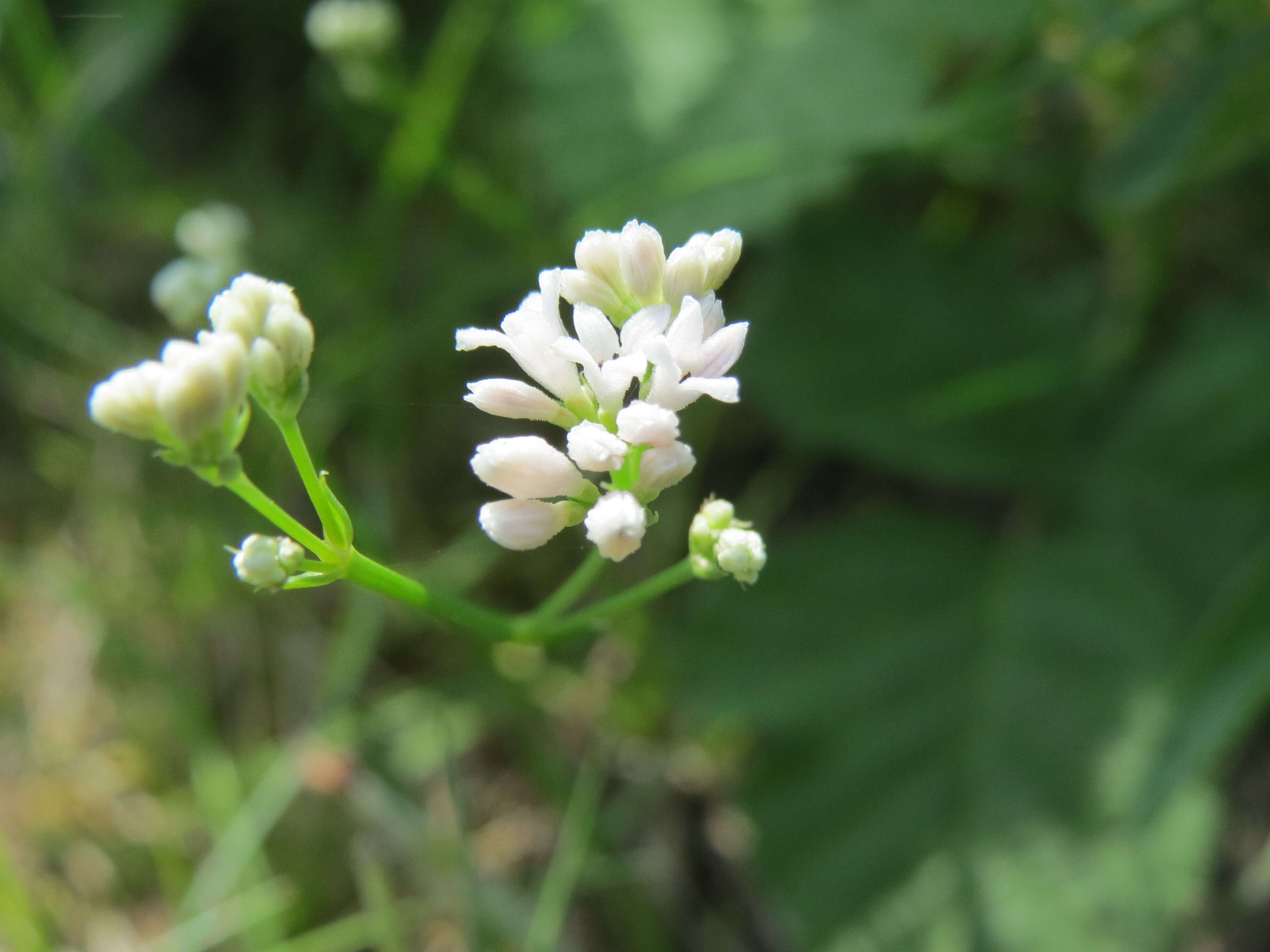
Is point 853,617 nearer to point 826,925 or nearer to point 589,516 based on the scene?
point 826,925

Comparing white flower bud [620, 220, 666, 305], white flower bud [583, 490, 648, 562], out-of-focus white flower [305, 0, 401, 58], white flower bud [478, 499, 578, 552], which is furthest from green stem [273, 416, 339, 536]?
out-of-focus white flower [305, 0, 401, 58]

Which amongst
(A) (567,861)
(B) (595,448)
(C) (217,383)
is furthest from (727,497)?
(C) (217,383)

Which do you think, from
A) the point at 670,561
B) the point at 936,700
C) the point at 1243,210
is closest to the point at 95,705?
A: the point at 670,561

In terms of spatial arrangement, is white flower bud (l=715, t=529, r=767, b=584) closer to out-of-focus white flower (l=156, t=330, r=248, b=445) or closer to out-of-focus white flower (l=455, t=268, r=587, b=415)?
out-of-focus white flower (l=455, t=268, r=587, b=415)

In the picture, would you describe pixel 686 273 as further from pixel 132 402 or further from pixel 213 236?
pixel 213 236

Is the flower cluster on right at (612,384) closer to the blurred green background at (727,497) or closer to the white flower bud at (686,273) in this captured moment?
the white flower bud at (686,273)

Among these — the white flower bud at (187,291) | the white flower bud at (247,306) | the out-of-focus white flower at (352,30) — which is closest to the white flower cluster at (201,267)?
the white flower bud at (187,291)

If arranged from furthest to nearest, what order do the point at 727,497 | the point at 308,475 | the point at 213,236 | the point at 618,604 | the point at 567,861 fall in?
the point at 727,497 < the point at 567,861 < the point at 213,236 < the point at 618,604 < the point at 308,475
